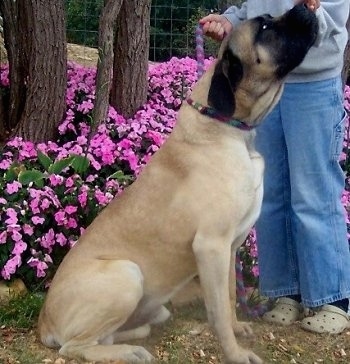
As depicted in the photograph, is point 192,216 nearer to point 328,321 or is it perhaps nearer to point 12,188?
point 328,321

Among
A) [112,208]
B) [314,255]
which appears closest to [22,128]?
[112,208]

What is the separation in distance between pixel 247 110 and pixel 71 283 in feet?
4.18

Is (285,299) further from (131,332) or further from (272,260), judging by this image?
(131,332)

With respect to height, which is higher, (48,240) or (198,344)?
(48,240)

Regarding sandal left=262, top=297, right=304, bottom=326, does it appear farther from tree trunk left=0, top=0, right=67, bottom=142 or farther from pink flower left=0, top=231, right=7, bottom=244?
tree trunk left=0, top=0, right=67, bottom=142

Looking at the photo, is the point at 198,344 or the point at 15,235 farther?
the point at 15,235

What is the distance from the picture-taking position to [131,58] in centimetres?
679

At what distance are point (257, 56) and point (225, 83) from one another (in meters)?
0.22

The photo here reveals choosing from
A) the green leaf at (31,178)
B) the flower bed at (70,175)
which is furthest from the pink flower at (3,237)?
the green leaf at (31,178)

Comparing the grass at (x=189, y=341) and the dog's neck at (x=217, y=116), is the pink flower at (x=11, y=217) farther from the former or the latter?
the dog's neck at (x=217, y=116)

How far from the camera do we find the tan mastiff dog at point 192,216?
411 centimetres

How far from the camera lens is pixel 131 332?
458cm

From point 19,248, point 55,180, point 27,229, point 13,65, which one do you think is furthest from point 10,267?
point 13,65

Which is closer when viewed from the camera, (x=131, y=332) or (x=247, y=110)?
(x=247, y=110)
